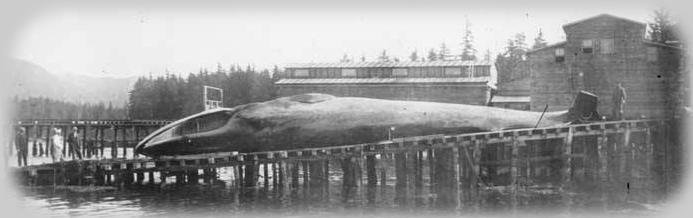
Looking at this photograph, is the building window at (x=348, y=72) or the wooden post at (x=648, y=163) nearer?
the wooden post at (x=648, y=163)

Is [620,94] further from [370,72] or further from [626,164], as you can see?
[370,72]

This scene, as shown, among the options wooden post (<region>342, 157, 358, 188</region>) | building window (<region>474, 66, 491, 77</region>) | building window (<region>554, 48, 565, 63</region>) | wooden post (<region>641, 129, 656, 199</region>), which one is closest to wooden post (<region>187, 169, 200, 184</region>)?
wooden post (<region>342, 157, 358, 188</region>)

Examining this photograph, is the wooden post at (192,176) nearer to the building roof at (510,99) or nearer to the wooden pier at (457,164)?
the wooden pier at (457,164)

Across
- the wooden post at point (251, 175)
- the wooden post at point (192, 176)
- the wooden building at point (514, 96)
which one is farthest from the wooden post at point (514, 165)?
the wooden building at point (514, 96)

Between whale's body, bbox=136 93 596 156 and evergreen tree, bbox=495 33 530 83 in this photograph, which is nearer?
whale's body, bbox=136 93 596 156

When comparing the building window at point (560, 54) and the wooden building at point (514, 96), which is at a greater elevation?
the building window at point (560, 54)

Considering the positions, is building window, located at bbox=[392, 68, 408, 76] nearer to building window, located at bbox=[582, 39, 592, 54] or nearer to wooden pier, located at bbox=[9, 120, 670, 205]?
building window, located at bbox=[582, 39, 592, 54]
